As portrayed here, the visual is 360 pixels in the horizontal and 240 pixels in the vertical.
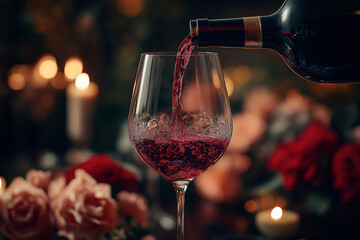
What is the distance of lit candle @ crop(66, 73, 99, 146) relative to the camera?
65.7 inches

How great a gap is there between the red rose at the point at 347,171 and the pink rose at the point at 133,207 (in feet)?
1.60

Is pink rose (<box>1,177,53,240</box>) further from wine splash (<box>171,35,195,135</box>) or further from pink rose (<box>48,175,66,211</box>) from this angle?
wine splash (<box>171,35,195,135</box>)

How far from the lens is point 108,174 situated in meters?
1.03

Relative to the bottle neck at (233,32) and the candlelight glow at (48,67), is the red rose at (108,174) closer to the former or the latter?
the bottle neck at (233,32)

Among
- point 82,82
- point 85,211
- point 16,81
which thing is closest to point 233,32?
point 85,211

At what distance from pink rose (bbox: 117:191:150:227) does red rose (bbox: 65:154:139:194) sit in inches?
1.9

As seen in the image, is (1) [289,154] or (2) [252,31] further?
(1) [289,154]

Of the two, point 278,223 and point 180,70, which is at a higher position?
point 180,70

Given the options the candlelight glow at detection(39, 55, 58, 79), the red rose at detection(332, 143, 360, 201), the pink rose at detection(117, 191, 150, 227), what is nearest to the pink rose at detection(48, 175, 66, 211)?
the pink rose at detection(117, 191, 150, 227)

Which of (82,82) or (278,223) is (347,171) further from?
(82,82)

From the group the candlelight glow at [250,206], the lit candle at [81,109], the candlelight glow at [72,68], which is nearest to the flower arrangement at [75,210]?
the candlelight glow at [250,206]

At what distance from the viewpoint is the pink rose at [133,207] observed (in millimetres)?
980

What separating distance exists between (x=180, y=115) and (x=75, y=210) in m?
0.29

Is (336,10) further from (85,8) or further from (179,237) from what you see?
(85,8)
